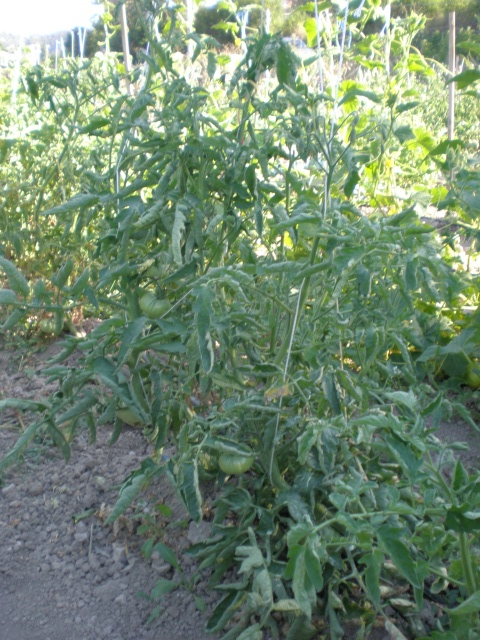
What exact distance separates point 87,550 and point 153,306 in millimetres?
734

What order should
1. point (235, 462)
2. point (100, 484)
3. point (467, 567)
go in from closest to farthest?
point (467, 567) < point (235, 462) < point (100, 484)

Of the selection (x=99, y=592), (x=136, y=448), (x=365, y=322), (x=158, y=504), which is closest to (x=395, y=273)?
(x=365, y=322)

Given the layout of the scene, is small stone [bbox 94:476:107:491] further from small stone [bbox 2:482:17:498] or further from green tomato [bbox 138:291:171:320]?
green tomato [bbox 138:291:171:320]

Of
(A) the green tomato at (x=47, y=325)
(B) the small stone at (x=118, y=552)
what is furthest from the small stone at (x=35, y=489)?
(A) the green tomato at (x=47, y=325)

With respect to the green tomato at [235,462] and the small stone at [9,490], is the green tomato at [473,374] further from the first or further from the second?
the small stone at [9,490]

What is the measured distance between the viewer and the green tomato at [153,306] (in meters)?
1.50

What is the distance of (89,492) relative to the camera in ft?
6.57

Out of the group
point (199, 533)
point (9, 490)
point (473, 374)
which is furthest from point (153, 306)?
point (473, 374)

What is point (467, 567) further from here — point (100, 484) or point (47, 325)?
point (47, 325)

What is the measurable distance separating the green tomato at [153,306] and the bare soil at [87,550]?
551 mm

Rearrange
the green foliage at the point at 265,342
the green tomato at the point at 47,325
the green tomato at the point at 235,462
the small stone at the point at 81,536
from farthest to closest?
1. the green tomato at the point at 47,325
2. the small stone at the point at 81,536
3. the green tomato at the point at 235,462
4. the green foliage at the point at 265,342

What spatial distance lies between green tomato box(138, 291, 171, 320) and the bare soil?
21.7 inches

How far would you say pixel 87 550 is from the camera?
5.96 feet

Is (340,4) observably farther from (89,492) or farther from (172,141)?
(89,492)
